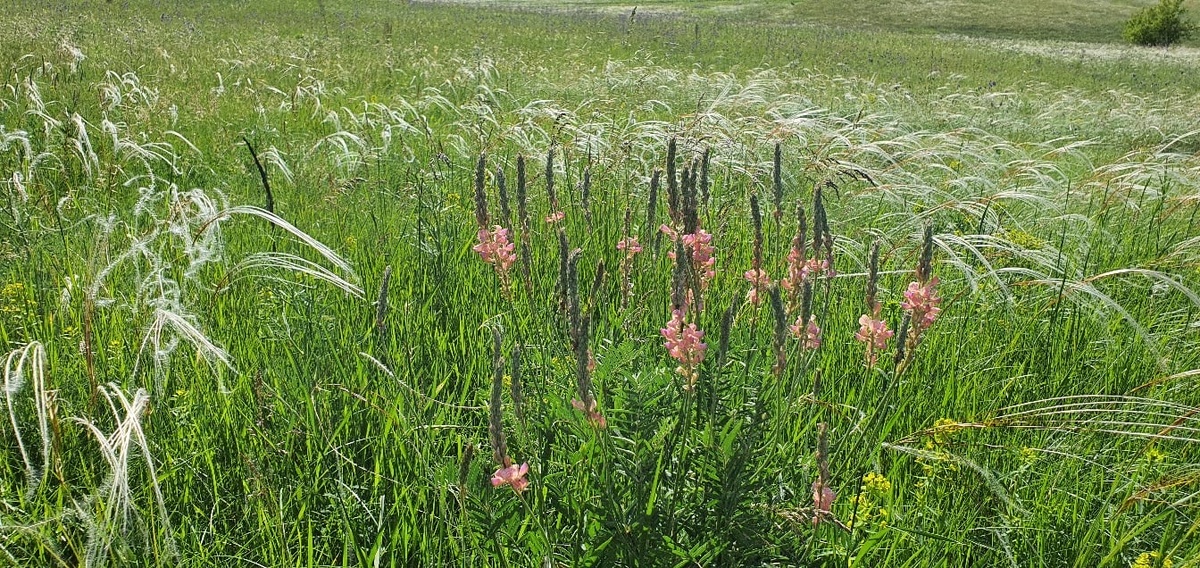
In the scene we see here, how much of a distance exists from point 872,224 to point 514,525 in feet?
8.82

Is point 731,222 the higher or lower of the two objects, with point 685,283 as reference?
lower

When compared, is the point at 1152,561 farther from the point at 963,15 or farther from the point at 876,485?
the point at 963,15

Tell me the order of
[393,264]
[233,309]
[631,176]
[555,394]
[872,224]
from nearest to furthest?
[555,394] < [233,309] < [393,264] < [631,176] < [872,224]

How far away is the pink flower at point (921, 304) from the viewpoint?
1324mm

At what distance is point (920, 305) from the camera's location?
135 cm

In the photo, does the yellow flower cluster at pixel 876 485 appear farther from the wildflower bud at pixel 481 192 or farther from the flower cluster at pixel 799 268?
the wildflower bud at pixel 481 192

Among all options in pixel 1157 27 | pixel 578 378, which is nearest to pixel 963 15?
pixel 1157 27

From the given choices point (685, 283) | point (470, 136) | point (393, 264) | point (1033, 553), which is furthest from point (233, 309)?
point (470, 136)

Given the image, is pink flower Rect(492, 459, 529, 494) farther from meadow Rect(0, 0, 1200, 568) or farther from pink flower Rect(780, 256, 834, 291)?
pink flower Rect(780, 256, 834, 291)

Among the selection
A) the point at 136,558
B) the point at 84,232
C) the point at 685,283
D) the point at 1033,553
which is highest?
the point at 685,283

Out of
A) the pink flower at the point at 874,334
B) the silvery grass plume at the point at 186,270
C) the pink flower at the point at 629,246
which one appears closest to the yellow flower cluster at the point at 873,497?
the pink flower at the point at 874,334

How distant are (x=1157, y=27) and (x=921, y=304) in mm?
46828

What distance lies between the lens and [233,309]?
2098 millimetres

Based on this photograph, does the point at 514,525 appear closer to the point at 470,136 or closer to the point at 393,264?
the point at 393,264
